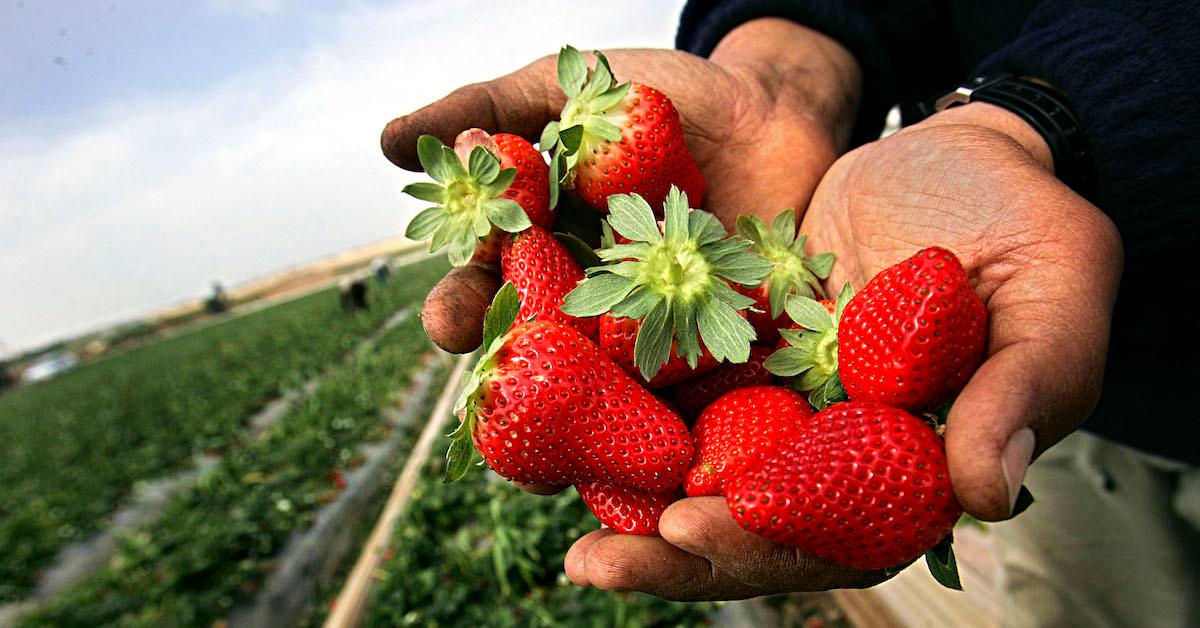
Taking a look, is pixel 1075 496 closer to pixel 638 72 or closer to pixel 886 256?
pixel 886 256

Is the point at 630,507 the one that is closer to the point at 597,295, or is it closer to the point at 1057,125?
the point at 597,295

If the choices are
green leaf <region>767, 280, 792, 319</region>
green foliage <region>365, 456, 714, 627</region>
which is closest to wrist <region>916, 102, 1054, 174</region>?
green leaf <region>767, 280, 792, 319</region>

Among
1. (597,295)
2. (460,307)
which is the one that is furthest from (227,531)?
(597,295)

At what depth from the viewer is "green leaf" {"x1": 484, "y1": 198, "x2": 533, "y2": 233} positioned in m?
1.41

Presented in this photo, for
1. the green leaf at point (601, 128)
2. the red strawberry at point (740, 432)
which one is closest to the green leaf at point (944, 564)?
the red strawberry at point (740, 432)

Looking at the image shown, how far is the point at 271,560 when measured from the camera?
15.9 ft

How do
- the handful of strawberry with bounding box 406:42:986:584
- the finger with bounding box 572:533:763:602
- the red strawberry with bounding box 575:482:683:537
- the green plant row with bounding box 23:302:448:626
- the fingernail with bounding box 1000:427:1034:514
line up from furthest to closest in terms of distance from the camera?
the green plant row with bounding box 23:302:448:626, the red strawberry with bounding box 575:482:683:537, the finger with bounding box 572:533:763:602, the handful of strawberry with bounding box 406:42:986:584, the fingernail with bounding box 1000:427:1034:514

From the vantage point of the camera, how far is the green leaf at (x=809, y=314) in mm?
1280

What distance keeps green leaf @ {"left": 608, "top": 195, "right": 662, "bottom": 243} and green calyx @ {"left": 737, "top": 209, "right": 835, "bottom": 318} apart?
1.06 feet

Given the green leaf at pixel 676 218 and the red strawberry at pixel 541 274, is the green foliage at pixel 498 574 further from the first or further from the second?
the green leaf at pixel 676 218

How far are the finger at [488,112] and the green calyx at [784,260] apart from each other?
696mm

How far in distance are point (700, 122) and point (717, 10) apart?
78 centimetres

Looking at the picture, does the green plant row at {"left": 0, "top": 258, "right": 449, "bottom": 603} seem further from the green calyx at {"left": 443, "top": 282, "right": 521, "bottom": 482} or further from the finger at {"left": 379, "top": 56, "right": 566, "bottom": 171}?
the green calyx at {"left": 443, "top": 282, "right": 521, "bottom": 482}

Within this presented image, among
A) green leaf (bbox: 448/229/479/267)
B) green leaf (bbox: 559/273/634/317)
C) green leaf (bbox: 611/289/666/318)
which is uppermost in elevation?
green leaf (bbox: 448/229/479/267)
